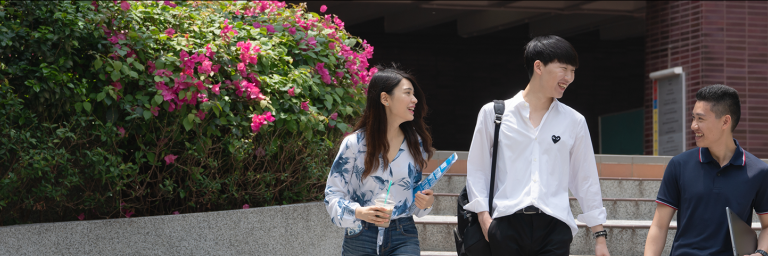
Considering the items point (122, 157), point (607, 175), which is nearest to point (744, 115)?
point (607, 175)

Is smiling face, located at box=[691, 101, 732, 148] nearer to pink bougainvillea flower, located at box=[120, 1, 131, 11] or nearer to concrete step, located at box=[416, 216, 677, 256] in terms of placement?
concrete step, located at box=[416, 216, 677, 256]

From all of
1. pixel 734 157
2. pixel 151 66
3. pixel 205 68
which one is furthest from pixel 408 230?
pixel 151 66

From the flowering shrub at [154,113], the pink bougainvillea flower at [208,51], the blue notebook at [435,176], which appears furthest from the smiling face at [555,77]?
the pink bougainvillea flower at [208,51]

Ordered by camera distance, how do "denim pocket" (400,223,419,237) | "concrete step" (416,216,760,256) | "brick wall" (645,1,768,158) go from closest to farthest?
"denim pocket" (400,223,419,237)
"concrete step" (416,216,760,256)
"brick wall" (645,1,768,158)

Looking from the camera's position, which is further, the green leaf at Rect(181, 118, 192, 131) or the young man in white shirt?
the green leaf at Rect(181, 118, 192, 131)

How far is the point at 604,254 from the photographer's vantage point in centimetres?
251

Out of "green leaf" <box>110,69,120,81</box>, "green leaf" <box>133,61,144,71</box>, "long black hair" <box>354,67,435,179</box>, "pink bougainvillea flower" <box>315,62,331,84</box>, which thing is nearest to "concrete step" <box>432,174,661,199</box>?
"pink bougainvillea flower" <box>315,62,331,84</box>

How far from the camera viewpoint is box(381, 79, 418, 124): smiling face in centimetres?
276

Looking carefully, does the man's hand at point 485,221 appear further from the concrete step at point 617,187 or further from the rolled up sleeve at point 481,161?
the concrete step at point 617,187

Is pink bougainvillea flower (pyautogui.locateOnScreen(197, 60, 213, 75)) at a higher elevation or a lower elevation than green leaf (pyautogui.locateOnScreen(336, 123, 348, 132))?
higher

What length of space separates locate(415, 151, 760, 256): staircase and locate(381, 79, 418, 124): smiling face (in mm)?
2085

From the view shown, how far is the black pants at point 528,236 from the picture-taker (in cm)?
247

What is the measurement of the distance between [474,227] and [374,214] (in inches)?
15.4

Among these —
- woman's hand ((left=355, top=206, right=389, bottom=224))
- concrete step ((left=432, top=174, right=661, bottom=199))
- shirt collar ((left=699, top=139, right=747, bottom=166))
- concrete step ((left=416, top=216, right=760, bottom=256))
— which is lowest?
concrete step ((left=416, top=216, right=760, bottom=256))
